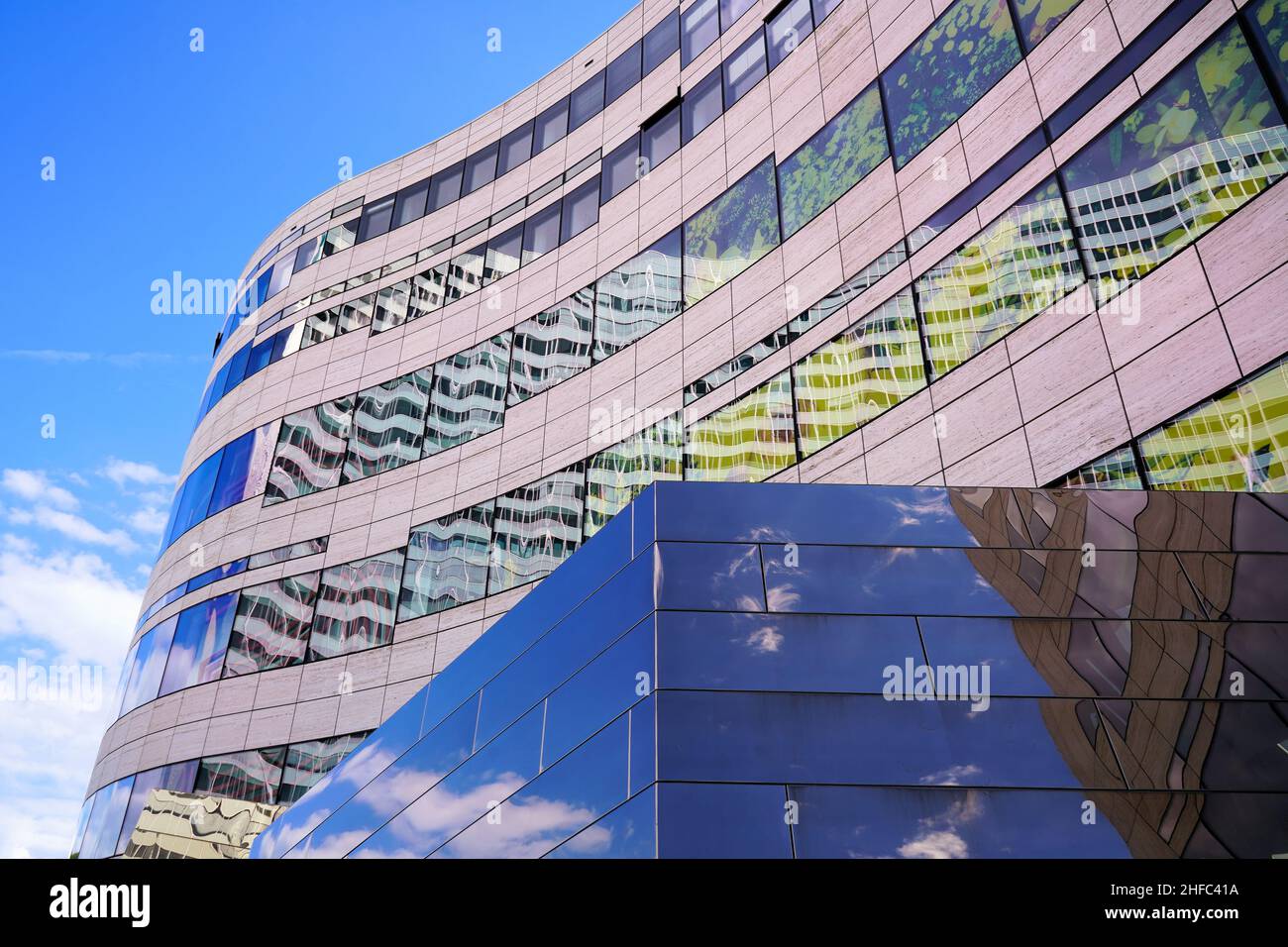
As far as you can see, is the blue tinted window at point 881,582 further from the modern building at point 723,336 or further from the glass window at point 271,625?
the glass window at point 271,625

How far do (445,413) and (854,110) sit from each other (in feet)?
42.4

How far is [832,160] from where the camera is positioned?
66.7 feet

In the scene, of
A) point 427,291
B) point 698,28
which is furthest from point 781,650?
point 427,291

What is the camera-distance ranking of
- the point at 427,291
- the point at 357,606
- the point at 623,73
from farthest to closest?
the point at 427,291, the point at 623,73, the point at 357,606

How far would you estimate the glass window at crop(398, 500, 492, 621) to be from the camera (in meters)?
23.0

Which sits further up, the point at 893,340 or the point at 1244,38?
the point at 1244,38

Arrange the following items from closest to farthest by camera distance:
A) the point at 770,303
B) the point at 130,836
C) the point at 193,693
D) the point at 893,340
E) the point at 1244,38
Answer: the point at 1244,38 < the point at 893,340 < the point at 770,303 < the point at 130,836 < the point at 193,693

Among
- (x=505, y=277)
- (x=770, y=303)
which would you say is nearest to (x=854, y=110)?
(x=770, y=303)

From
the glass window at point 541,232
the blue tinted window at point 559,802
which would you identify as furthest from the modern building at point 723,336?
the blue tinted window at point 559,802

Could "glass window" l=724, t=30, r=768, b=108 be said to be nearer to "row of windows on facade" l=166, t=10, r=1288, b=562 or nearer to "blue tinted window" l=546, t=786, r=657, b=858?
"row of windows on facade" l=166, t=10, r=1288, b=562

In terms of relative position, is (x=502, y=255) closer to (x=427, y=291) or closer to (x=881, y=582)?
(x=427, y=291)

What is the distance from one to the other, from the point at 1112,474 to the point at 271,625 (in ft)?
66.9
